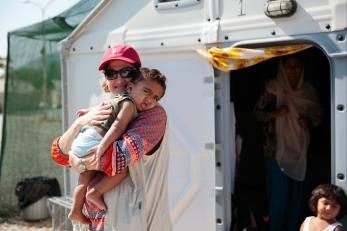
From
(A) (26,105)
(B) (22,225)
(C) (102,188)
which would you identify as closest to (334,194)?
(C) (102,188)

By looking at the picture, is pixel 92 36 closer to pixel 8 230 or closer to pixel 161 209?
pixel 161 209

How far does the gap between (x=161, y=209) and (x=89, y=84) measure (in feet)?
7.83

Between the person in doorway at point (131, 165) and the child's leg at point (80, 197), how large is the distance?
0.9 inches

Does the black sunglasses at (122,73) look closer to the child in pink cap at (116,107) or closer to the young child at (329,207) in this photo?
the child in pink cap at (116,107)

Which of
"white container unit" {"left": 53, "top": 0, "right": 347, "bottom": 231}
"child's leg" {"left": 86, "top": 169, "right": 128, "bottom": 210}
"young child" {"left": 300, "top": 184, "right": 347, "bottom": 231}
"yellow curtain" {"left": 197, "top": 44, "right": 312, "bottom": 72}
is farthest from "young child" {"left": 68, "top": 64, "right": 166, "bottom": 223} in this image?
"young child" {"left": 300, "top": 184, "right": 347, "bottom": 231}

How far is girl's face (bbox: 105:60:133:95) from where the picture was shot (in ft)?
7.20

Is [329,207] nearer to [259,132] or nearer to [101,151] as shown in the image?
[101,151]

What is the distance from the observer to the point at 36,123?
20.8 ft

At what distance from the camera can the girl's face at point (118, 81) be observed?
2.20m

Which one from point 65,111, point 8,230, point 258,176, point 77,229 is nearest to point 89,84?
point 65,111

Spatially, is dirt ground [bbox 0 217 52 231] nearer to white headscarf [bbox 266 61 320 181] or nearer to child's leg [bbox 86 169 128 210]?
white headscarf [bbox 266 61 320 181]

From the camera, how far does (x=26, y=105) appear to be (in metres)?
6.28

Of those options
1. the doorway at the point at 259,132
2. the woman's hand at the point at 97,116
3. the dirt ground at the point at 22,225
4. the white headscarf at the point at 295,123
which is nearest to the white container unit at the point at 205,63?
the doorway at the point at 259,132

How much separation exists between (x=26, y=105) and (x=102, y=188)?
4.48 m
